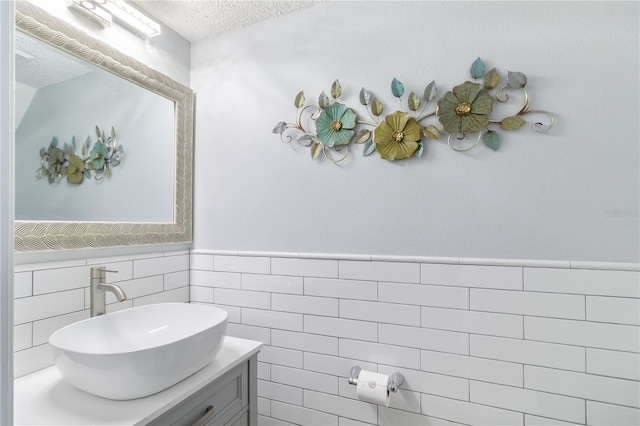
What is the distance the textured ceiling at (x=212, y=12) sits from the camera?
1460 mm

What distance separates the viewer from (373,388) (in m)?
1.21

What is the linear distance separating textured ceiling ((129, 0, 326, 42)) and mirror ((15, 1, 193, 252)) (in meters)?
0.29

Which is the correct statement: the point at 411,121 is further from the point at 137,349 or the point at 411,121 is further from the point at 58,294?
the point at 58,294

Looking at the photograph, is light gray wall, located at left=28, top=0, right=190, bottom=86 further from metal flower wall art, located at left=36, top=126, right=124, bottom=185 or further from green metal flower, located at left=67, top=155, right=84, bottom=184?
green metal flower, located at left=67, top=155, right=84, bottom=184

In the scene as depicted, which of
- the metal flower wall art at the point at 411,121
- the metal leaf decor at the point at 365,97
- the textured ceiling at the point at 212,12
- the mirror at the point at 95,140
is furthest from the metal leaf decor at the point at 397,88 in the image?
the mirror at the point at 95,140

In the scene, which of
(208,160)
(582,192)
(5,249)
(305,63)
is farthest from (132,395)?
(582,192)

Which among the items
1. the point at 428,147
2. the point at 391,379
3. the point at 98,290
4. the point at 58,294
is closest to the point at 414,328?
the point at 391,379

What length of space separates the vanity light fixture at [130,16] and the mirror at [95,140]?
139 millimetres

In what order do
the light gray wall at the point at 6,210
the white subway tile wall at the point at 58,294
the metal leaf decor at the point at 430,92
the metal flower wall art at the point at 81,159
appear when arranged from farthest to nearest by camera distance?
the metal leaf decor at the point at 430,92, the metal flower wall art at the point at 81,159, the white subway tile wall at the point at 58,294, the light gray wall at the point at 6,210

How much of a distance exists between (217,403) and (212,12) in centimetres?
167

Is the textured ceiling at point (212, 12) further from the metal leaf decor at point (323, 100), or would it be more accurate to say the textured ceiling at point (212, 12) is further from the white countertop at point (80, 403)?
the white countertop at point (80, 403)

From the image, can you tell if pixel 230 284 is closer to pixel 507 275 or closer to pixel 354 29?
pixel 507 275

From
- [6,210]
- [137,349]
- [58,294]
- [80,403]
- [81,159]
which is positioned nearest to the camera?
[6,210]

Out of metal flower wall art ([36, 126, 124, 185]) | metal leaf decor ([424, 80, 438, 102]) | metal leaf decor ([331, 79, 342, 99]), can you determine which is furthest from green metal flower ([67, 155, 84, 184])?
metal leaf decor ([424, 80, 438, 102])
